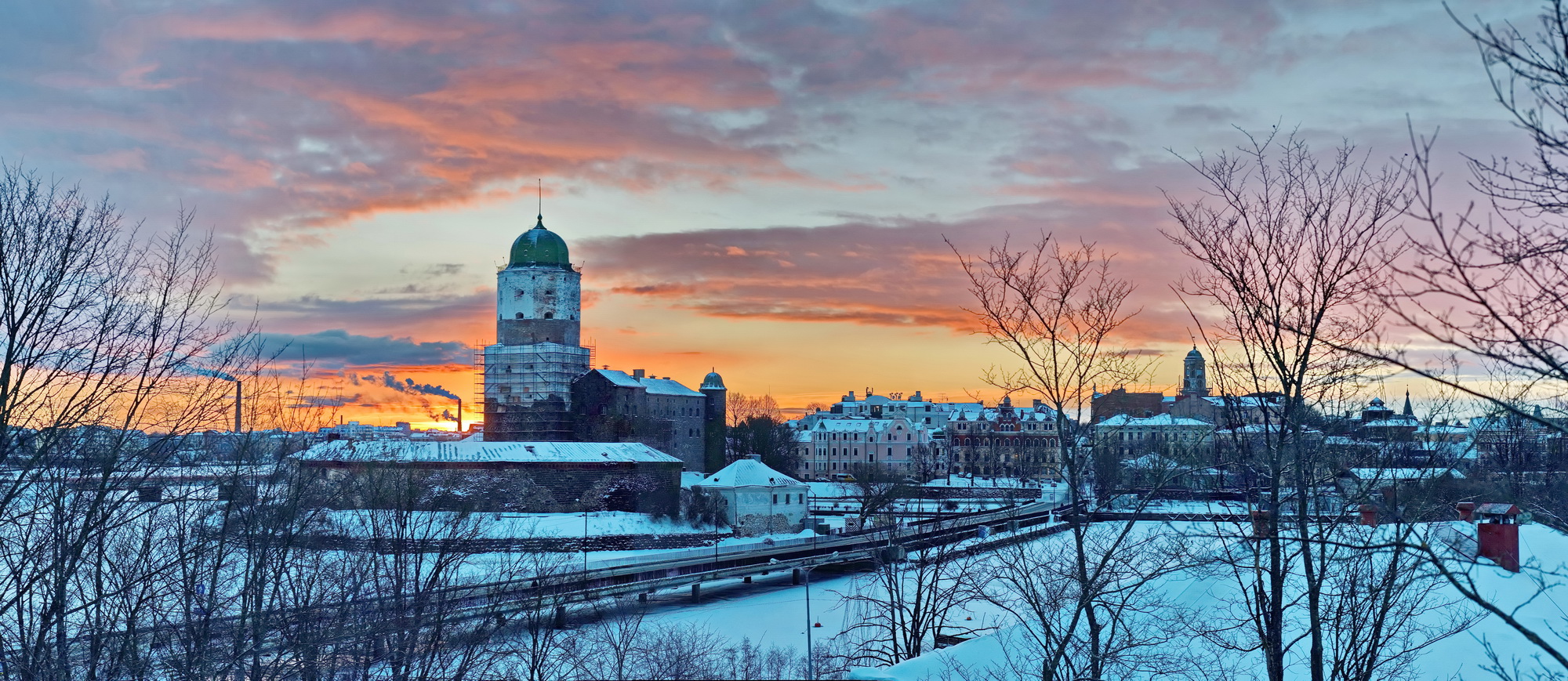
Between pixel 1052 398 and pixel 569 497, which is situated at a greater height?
pixel 1052 398

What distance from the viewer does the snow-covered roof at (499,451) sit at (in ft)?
155

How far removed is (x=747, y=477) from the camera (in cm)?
5338

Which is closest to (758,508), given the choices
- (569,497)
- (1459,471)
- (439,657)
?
(569,497)

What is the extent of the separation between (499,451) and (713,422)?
31932 mm

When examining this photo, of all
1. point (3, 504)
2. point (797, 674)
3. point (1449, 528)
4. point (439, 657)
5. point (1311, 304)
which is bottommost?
point (797, 674)

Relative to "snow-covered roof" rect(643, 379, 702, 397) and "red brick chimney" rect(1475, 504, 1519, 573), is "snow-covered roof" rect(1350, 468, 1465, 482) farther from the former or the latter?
"snow-covered roof" rect(643, 379, 702, 397)

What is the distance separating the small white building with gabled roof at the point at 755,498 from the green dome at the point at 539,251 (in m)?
21.3

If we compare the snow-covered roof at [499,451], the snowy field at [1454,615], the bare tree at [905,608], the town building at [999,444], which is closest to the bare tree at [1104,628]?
the snowy field at [1454,615]

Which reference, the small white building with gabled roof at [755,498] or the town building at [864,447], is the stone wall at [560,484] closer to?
the small white building with gabled roof at [755,498]

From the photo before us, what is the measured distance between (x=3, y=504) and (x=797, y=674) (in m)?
15.6

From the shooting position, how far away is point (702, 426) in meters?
79.1

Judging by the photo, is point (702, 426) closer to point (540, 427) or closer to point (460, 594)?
point (540, 427)

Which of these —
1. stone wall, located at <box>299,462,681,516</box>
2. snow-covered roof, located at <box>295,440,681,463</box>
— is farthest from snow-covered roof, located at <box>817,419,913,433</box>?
stone wall, located at <box>299,462,681,516</box>

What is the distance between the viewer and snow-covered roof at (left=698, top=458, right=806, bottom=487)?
53.2 metres
